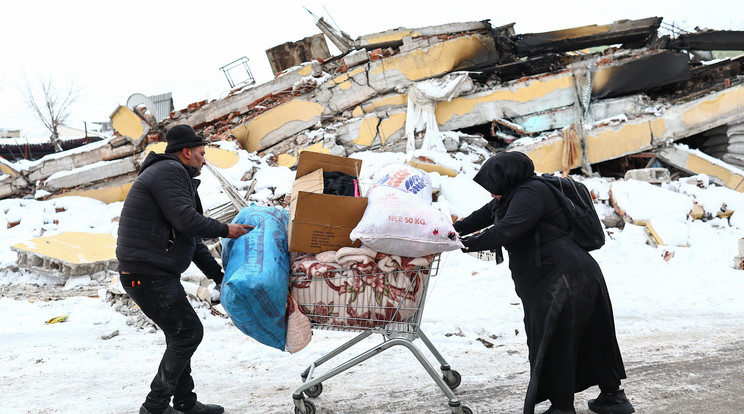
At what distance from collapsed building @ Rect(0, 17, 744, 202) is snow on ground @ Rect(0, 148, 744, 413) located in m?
3.53

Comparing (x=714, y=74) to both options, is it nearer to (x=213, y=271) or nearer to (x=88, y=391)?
(x=213, y=271)

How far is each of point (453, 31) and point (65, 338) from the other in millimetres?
10689

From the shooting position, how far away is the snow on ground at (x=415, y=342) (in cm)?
356

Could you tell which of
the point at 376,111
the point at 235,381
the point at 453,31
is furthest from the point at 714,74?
the point at 235,381

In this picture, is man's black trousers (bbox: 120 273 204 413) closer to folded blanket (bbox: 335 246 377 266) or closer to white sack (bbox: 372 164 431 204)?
folded blanket (bbox: 335 246 377 266)

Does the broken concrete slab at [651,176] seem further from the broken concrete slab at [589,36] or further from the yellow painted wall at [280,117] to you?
the yellow painted wall at [280,117]

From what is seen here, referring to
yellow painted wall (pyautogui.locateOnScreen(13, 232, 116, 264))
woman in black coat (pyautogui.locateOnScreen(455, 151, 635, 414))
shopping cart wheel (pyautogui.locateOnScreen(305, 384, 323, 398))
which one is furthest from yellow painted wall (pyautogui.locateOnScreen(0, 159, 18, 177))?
woman in black coat (pyautogui.locateOnScreen(455, 151, 635, 414))

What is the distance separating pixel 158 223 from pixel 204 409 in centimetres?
122

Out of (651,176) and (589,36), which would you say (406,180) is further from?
(589,36)

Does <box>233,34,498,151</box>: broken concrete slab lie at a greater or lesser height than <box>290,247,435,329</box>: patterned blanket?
greater

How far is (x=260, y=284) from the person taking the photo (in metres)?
2.64

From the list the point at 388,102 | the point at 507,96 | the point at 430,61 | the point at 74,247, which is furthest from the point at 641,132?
the point at 74,247

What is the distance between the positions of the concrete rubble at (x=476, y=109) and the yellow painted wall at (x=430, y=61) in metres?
0.03

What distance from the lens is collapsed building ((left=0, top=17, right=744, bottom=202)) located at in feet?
37.3
